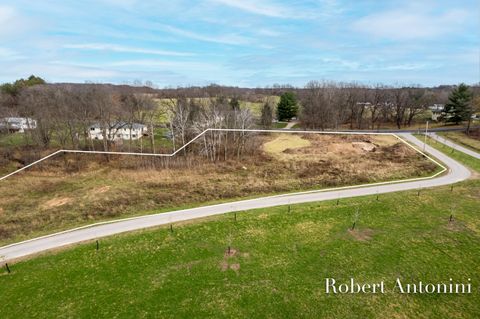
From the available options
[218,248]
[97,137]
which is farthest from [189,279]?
[97,137]

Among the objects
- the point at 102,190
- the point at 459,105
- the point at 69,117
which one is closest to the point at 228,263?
the point at 102,190

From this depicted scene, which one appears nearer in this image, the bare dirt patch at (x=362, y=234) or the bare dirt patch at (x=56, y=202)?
the bare dirt patch at (x=362, y=234)

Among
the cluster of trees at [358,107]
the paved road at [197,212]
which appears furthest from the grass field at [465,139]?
the cluster of trees at [358,107]

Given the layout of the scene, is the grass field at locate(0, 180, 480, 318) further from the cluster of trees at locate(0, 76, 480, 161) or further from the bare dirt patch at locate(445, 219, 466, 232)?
the cluster of trees at locate(0, 76, 480, 161)

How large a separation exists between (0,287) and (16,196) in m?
15.3

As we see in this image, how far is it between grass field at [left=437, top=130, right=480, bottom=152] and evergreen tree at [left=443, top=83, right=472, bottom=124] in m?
8.65

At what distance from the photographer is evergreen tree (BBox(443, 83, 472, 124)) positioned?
169 ft

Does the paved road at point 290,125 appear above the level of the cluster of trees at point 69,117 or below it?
below

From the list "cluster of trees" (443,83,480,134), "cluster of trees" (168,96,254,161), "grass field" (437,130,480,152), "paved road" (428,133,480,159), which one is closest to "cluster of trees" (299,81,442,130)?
"cluster of trees" (443,83,480,134)

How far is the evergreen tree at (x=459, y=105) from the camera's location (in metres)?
51.6

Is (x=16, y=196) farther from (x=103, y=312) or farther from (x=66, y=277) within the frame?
(x=103, y=312)

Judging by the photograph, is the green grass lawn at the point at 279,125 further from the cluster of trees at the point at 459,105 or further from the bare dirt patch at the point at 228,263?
the bare dirt patch at the point at 228,263

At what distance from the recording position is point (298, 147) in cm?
4453

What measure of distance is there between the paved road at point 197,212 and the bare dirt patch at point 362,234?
16.5 feet
